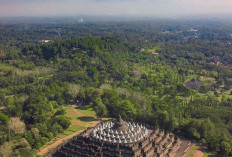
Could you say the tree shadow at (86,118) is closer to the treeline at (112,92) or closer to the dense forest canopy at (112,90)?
the treeline at (112,92)

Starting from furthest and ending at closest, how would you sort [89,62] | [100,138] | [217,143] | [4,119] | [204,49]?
[204,49] → [89,62] → [4,119] → [217,143] → [100,138]

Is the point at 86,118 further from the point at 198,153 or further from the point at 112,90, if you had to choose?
the point at 198,153

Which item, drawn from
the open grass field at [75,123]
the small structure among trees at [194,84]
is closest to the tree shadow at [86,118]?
the open grass field at [75,123]

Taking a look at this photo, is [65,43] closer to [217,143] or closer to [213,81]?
[213,81]

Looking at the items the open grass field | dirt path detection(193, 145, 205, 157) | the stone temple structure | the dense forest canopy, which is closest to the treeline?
the dense forest canopy

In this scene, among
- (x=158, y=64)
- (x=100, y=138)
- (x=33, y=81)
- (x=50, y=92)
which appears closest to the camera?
(x=100, y=138)

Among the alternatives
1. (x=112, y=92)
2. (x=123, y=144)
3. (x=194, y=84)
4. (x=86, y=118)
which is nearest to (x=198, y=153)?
(x=123, y=144)

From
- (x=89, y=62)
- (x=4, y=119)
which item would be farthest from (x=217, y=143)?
(x=89, y=62)
